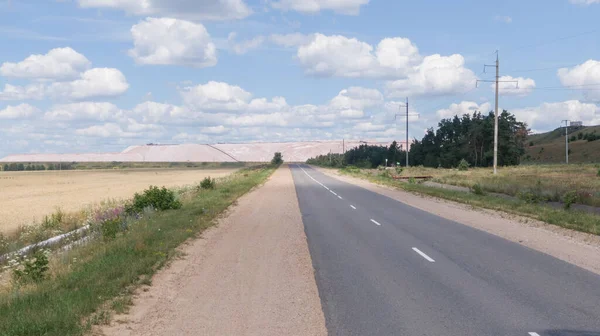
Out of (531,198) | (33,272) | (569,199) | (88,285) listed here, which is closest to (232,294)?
(88,285)

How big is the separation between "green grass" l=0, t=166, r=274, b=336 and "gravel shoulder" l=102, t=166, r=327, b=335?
13.1 inches

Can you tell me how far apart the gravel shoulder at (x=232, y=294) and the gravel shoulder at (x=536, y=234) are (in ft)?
18.4

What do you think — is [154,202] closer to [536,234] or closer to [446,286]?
[536,234]

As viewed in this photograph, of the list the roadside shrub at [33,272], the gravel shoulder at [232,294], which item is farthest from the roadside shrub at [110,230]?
the roadside shrub at [33,272]

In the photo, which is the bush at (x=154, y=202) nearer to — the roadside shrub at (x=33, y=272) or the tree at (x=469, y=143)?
the roadside shrub at (x=33, y=272)

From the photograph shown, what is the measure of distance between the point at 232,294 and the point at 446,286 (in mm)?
3455

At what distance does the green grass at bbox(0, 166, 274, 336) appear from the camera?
729 cm

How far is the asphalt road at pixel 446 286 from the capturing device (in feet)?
24.7

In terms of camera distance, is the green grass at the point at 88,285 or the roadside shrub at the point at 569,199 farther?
the roadside shrub at the point at 569,199

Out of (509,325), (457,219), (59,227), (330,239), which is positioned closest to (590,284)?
(509,325)

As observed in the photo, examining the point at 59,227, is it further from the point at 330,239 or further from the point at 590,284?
the point at 590,284

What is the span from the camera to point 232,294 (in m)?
9.47

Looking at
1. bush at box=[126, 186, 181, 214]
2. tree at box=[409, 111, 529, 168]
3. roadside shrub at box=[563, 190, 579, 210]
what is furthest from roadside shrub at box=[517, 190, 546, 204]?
tree at box=[409, 111, 529, 168]

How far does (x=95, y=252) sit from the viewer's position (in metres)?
13.1
